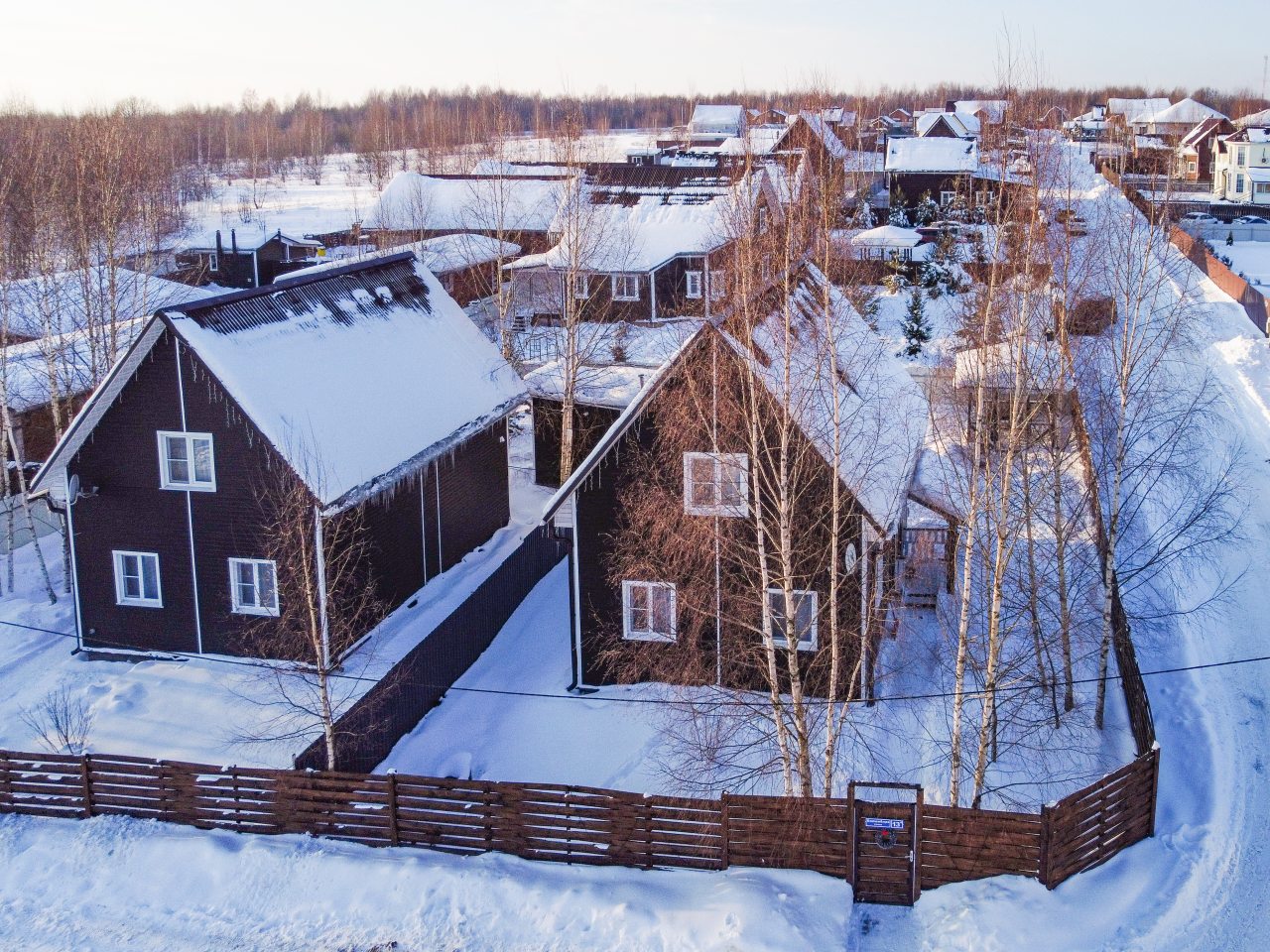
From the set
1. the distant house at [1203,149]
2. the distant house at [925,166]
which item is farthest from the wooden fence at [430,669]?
the distant house at [1203,149]

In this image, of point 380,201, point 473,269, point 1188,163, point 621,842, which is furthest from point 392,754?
point 1188,163

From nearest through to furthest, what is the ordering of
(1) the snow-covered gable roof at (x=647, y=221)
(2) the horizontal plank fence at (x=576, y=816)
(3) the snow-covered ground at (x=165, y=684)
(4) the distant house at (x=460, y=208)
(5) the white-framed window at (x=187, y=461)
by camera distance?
1. (2) the horizontal plank fence at (x=576, y=816)
2. (3) the snow-covered ground at (x=165, y=684)
3. (5) the white-framed window at (x=187, y=461)
4. (1) the snow-covered gable roof at (x=647, y=221)
5. (4) the distant house at (x=460, y=208)

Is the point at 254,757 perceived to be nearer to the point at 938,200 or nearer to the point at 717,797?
the point at 717,797

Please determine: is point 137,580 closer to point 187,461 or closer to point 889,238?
point 187,461

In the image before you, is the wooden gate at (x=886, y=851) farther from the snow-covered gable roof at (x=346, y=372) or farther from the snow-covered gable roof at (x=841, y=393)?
the snow-covered gable roof at (x=346, y=372)

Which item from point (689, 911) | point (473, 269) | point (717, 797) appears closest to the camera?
point (689, 911)

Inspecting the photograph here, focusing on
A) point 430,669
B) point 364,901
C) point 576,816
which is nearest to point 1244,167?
point 430,669

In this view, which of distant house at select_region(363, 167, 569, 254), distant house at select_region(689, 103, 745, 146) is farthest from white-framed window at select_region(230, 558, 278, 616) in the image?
distant house at select_region(689, 103, 745, 146)
